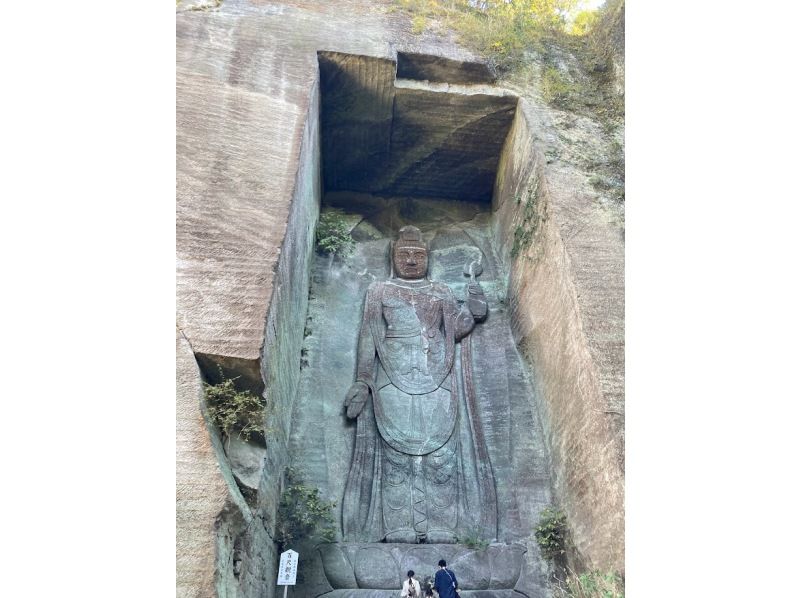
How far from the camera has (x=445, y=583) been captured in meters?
5.47

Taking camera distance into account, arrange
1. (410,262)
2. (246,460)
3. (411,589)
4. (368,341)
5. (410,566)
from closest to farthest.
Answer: (246,460) → (411,589) → (410,566) → (368,341) → (410,262)

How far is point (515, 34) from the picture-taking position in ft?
29.9

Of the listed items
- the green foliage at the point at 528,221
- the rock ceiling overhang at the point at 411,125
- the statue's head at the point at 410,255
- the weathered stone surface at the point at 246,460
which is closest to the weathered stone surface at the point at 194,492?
the weathered stone surface at the point at 246,460

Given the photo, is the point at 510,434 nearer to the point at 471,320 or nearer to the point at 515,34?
the point at 471,320

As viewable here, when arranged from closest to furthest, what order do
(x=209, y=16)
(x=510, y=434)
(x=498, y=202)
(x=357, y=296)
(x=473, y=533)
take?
(x=473, y=533), (x=510, y=434), (x=209, y=16), (x=357, y=296), (x=498, y=202)

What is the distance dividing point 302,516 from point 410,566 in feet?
2.97

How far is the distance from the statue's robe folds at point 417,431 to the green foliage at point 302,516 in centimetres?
23

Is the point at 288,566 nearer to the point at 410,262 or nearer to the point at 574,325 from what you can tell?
the point at 574,325

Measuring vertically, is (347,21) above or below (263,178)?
above

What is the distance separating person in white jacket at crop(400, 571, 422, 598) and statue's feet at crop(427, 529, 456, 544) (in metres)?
0.71

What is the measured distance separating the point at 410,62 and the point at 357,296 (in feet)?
8.48

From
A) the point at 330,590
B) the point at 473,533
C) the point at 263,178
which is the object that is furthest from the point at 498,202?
the point at 330,590

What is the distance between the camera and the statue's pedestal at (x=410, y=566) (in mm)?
5859

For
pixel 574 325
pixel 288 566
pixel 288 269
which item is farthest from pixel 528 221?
pixel 288 566
